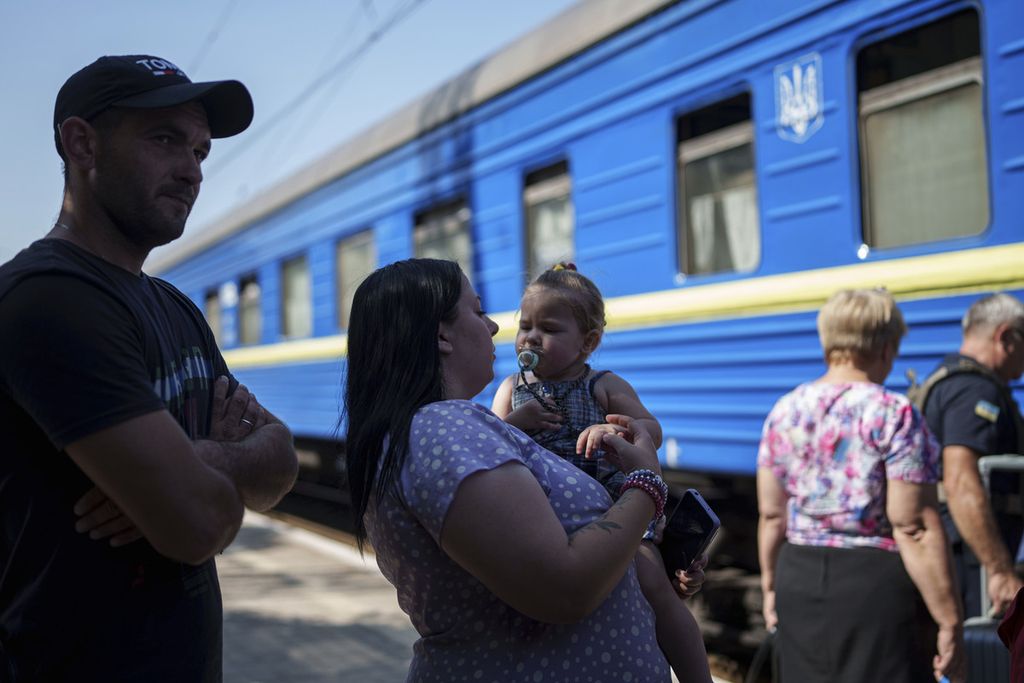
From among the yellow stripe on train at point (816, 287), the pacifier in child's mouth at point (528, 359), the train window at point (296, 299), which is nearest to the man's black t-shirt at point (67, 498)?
the pacifier in child's mouth at point (528, 359)

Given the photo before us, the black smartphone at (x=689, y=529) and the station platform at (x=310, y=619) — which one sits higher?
the black smartphone at (x=689, y=529)

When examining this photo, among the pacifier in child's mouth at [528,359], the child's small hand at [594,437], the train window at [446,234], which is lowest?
the child's small hand at [594,437]

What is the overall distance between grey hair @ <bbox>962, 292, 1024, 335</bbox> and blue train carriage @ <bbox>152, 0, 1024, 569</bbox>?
1.14ft

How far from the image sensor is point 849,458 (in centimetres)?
298

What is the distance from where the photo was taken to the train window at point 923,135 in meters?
3.89

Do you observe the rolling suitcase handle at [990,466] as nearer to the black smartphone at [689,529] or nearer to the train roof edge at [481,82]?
the black smartphone at [689,529]

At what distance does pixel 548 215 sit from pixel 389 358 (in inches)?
170

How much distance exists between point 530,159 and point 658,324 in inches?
56.8

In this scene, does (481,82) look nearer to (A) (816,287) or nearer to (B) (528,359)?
(A) (816,287)

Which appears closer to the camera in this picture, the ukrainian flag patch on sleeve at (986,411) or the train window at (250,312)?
the ukrainian flag patch on sleeve at (986,411)

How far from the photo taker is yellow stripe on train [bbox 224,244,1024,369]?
12.4 feet

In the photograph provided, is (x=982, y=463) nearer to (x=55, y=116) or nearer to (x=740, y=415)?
(x=740, y=415)

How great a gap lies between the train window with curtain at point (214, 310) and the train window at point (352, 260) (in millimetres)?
4435

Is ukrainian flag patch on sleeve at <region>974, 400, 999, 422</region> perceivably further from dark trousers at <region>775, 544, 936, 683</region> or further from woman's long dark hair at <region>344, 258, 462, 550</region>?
woman's long dark hair at <region>344, 258, 462, 550</region>
